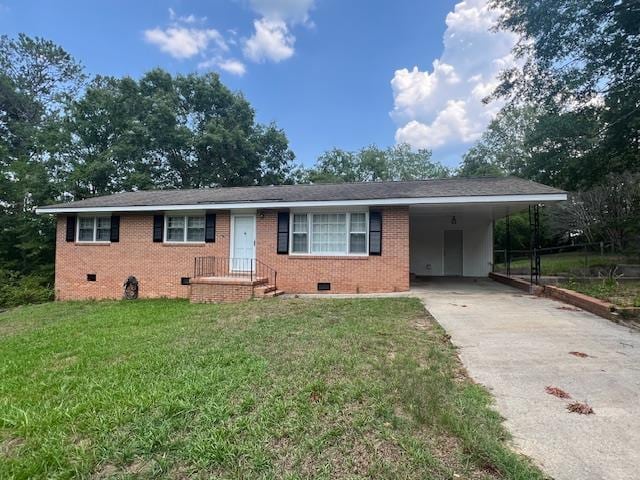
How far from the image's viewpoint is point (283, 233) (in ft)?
35.4

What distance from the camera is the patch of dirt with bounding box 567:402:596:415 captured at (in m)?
2.86

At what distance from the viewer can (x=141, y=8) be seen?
1377 cm

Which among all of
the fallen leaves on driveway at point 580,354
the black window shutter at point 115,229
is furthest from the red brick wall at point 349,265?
the fallen leaves on driveway at point 580,354

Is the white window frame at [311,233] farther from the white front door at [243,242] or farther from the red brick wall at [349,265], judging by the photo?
the white front door at [243,242]

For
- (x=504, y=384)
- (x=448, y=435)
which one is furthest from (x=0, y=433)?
(x=504, y=384)

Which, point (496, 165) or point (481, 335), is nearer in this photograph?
point (481, 335)

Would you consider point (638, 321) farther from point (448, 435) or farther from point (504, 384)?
point (448, 435)

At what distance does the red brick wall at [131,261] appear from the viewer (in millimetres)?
11398

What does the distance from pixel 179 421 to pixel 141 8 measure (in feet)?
53.8

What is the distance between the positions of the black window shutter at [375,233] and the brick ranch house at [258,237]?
29 mm

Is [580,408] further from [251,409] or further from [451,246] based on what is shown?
[451,246]

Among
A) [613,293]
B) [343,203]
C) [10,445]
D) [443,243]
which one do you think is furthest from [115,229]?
[613,293]

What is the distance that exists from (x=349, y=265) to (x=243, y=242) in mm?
3514

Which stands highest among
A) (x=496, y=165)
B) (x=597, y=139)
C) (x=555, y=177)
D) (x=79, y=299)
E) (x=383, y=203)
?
(x=496, y=165)
